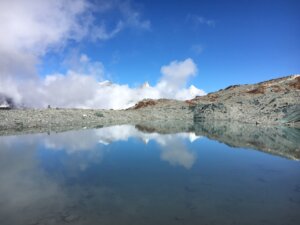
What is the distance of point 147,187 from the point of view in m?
9.79

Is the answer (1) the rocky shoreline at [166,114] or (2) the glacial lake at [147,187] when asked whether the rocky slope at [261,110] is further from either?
(2) the glacial lake at [147,187]

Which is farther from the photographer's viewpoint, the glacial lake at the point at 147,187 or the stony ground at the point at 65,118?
the stony ground at the point at 65,118

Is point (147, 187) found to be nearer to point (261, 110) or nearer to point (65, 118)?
point (65, 118)

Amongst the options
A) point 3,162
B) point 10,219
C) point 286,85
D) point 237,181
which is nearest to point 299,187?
point 237,181

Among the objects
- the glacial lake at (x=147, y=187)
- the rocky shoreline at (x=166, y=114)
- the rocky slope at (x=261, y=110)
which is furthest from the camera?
the rocky slope at (x=261, y=110)

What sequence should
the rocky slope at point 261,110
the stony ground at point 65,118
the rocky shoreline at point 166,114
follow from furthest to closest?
the rocky slope at point 261,110 < the rocky shoreline at point 166,114 < the stony ground at point 65,118

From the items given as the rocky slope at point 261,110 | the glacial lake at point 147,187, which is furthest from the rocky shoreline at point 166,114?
the glacial lake at point 147,187

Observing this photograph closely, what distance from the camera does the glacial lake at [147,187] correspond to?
7.30m

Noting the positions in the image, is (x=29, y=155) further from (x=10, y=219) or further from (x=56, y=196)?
(x=10, y=219)

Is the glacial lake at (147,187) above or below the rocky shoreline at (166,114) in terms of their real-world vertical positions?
below

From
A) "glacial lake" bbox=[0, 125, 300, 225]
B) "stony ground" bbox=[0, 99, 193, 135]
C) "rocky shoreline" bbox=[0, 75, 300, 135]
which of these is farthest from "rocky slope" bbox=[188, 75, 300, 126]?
"glacial lake" bbox=[0, 125, 300, 225]

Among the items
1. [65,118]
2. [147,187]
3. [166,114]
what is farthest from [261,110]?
[147,187]

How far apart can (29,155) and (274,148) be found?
14.6 meters

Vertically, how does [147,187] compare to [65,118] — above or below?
below
